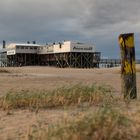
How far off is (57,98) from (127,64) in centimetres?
188

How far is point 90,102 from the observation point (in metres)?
8.30

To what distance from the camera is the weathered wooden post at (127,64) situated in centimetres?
892

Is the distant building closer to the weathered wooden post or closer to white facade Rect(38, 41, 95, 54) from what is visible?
white facade Rect(38, 41, 95, 54)

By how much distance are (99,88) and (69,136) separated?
458 centimetres

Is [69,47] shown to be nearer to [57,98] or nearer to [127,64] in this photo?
[127,64]

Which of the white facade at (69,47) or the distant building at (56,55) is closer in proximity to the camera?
the white facade at (69,47)

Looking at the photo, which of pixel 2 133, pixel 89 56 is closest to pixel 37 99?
pixel 2 133

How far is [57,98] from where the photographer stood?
26.8 ft

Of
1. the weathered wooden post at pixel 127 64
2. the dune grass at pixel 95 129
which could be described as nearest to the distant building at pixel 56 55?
the weathered wooden post at pixel 127 64

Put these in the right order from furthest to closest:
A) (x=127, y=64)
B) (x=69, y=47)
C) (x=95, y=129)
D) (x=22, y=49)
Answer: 1. (x=22, y=49)
2. (x=69, y=47)
3. (x=127, y=64)
4. (x=95, y=129)

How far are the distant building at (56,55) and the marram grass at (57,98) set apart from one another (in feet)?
201

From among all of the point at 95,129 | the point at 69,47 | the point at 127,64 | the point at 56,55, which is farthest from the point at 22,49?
the point at 95,129

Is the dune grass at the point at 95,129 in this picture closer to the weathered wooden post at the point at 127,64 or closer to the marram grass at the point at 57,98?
the marram grass at the point at 57,98

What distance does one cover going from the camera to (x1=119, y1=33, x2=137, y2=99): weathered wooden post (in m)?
8.92
